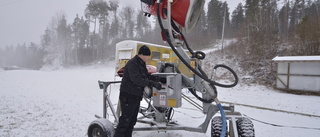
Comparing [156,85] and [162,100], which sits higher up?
[156,85]

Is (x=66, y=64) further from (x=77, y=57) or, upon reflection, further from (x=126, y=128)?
(x=126, y=128)

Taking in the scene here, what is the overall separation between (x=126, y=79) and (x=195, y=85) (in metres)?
1.23

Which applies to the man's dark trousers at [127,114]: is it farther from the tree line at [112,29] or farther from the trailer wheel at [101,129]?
the tree line at [112,29]

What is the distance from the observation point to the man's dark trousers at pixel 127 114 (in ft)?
10.3

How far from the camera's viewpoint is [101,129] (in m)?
3.36

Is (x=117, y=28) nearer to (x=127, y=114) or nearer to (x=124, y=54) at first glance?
(x=124, y=54)

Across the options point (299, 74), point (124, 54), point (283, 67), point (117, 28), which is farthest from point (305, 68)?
point (117, 28)

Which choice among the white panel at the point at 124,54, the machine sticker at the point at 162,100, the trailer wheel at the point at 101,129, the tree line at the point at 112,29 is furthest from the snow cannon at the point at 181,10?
the tree line at the point at 112,29

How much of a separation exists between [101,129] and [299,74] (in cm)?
1265

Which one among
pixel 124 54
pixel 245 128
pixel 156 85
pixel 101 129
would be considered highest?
pixel 124 54

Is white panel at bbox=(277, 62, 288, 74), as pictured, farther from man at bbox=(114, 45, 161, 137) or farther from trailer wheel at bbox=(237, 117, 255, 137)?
man at bbox=(114, 45, 161, 137)

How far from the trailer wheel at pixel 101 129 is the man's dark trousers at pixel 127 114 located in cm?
25

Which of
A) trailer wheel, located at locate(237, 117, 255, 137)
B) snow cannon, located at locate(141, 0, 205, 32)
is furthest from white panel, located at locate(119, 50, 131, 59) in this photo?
trailer wheel, located at locate(237, 117, 255, 137)

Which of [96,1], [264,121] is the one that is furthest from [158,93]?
[96,1]
